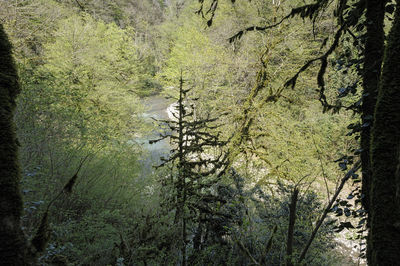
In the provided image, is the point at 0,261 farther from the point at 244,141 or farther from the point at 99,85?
the point at 99,85

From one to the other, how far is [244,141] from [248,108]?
1469mm

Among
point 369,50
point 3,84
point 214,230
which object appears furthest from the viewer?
point 214,230

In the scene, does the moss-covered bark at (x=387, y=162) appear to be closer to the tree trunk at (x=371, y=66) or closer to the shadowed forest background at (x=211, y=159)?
the shadowed forest background at (x=211, y=159)

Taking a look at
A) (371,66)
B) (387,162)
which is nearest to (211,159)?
(371,66)

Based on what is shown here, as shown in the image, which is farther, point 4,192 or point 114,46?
point 114,46

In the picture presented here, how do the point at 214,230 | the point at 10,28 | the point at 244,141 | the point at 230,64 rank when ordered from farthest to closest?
the point at 230,64, the point at 244,141, the point at 10,28, the point at 214,230

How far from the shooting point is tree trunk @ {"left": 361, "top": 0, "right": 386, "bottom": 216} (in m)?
1.86

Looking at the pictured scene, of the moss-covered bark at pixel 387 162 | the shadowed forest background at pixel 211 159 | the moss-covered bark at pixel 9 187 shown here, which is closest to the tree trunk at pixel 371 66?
the shadowed forest background at pixel 211 159

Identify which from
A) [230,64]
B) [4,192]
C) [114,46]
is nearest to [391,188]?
[4,192]

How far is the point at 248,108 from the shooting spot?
34.2ft

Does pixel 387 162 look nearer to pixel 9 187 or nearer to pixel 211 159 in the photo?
pixel 9 187

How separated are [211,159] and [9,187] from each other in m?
8.05

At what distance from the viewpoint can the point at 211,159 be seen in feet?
29.8

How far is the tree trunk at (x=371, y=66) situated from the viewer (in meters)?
1.86
